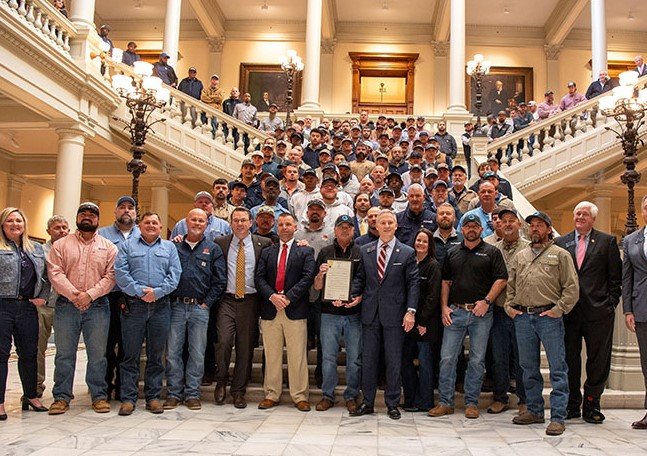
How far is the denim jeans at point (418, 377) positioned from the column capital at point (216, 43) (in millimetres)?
21865

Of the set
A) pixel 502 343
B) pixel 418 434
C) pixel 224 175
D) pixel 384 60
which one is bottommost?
pixel 418 434

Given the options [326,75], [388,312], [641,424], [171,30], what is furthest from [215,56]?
[641,424]

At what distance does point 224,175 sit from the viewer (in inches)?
588

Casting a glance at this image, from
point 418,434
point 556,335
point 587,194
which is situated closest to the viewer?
point 418,434

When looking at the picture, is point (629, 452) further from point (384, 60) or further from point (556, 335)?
point (384, 60)

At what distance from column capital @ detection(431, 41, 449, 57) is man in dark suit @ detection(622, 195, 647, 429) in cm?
2066

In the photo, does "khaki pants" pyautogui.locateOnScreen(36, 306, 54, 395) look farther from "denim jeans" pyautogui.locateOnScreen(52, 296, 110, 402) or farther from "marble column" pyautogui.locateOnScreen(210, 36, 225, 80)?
"marble column" pyautogui.locateOnScreen(210, 36, 225, 80)

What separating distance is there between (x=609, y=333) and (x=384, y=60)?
68.8 feet

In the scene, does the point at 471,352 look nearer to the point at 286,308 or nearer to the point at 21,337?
the point at 286,308

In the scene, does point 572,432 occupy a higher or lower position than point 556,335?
lower

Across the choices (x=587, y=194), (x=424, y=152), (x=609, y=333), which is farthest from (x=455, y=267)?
(x=587, y=194)

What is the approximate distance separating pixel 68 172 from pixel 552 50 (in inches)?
788

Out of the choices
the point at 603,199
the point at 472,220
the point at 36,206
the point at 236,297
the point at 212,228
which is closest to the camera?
the point at 472,220

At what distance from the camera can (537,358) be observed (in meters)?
5.84
